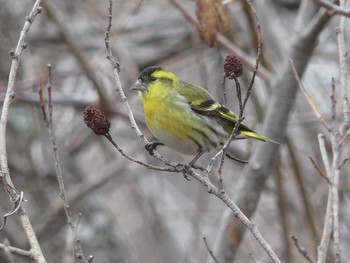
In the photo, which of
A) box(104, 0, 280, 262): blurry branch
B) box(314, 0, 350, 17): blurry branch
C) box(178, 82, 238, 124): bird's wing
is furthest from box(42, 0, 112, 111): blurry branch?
box(314, 0, 350, 17): blurry branch

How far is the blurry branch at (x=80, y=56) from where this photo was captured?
4859 millimetres

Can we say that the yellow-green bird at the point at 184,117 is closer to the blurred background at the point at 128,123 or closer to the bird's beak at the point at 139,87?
the bird's beak at the point at 139,87

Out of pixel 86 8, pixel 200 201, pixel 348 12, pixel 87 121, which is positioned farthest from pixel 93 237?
pixel 348 12

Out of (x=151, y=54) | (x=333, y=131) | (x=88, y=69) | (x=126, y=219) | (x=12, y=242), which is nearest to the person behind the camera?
(x=333, y=131)

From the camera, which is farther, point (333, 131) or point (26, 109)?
point (26, 109)

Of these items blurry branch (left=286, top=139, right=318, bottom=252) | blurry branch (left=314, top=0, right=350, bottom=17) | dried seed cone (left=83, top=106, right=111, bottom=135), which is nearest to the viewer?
blurry branch (left=314, top=0, right=350, bottom=17)

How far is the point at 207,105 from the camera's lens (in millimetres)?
3922

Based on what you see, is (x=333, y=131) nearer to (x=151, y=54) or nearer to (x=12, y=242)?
(x=12, y=242)

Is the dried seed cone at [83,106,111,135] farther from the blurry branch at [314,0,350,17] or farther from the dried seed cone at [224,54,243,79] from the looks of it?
the blurry branch at [314,0,350,17]

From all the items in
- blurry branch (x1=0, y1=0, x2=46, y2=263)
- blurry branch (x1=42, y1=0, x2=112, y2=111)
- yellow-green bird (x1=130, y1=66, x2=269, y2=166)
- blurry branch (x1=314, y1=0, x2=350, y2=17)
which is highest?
blurry branch (x1=42, y1=0, x2=112, y2=111)

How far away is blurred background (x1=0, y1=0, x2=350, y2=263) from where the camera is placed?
5008mm

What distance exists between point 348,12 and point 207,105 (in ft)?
6.76

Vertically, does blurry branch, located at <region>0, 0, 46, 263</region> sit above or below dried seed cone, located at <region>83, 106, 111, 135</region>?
below

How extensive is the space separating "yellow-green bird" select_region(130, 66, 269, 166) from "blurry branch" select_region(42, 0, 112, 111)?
3.04ft
